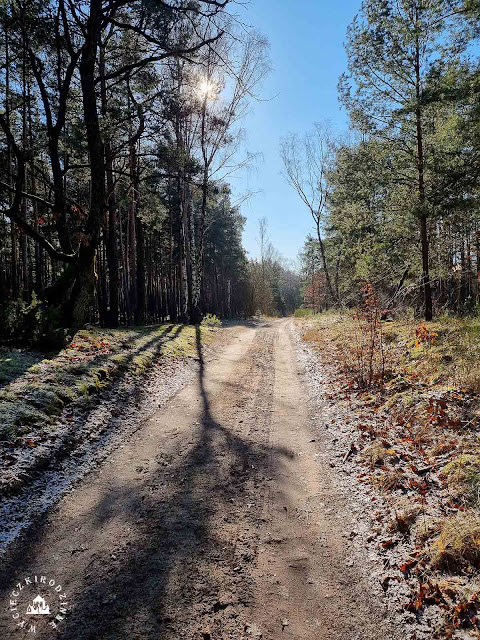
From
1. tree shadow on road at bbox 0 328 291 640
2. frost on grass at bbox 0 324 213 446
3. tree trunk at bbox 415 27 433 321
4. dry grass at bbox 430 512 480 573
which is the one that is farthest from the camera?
tree trunk at bbox 415 27 433 321

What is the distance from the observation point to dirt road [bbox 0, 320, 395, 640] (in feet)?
7.94

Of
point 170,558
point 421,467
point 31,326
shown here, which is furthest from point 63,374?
point 421,467

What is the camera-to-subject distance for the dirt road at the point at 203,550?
242 cm

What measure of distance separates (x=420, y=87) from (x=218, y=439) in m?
11.0

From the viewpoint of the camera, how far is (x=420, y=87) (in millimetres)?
10266

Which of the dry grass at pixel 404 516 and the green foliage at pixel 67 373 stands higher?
the green foliage at pixel 67 373

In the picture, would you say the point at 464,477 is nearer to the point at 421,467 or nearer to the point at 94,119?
the point at 421,467

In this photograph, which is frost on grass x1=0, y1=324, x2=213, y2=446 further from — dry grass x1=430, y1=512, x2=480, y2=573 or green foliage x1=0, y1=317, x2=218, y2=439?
dry grass x1=430, y1=512, x2=480, y2=573

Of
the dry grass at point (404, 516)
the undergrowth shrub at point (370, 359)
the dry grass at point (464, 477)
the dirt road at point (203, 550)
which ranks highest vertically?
the undergrowth shrub at point (370, 359)

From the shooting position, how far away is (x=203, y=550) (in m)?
3.08

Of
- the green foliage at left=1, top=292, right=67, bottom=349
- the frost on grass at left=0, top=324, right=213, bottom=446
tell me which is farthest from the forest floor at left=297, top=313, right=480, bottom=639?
the green foliage at left=1, top=292, right=67, bottom=349

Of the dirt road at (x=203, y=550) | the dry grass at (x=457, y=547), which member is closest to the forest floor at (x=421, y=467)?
the dry grass at (x=457, y=547)

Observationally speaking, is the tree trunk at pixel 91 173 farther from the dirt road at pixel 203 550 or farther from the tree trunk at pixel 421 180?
the tree trunk at pixel 421 180

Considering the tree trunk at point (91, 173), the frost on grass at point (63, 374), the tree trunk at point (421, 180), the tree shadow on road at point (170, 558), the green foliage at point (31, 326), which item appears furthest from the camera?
the tree trunk at point (421, 180)
